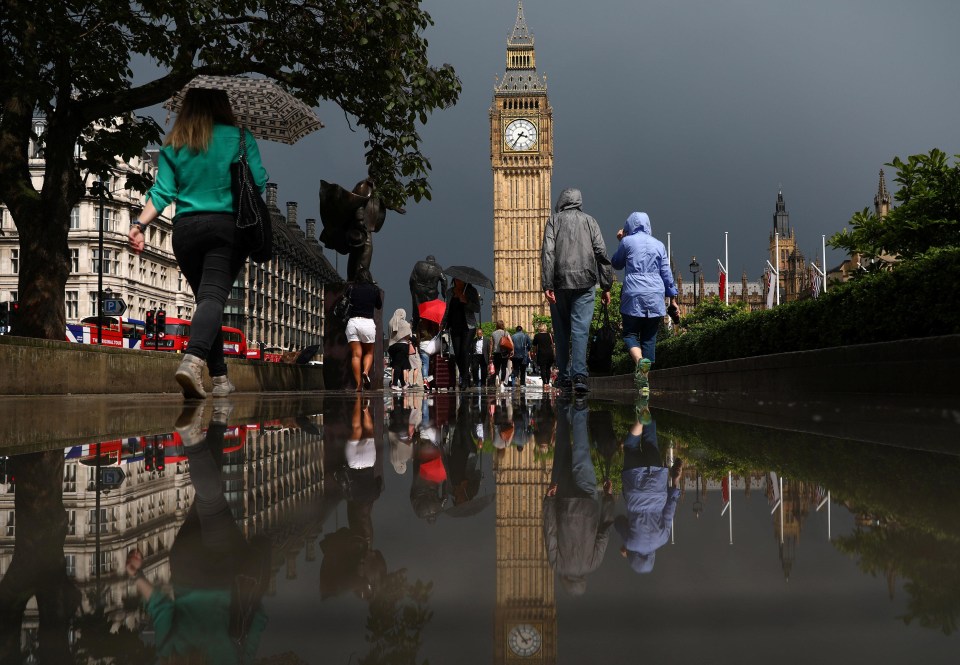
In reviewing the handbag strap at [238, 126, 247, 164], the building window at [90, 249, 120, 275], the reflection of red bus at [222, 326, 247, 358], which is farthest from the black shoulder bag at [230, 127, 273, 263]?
the building window at [90, 249, 120, 275]

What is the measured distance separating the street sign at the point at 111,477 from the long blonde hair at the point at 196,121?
3187 mm

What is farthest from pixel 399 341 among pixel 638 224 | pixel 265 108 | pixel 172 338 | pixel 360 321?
pixel 172 338

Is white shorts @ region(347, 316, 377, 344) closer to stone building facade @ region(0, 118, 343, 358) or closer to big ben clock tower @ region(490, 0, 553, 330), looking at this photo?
stone building facade @ region(0, 118, 343, 358)

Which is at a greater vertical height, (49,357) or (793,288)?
(793,288)

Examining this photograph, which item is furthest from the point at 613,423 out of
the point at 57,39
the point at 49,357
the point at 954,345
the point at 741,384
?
the point at 57,39

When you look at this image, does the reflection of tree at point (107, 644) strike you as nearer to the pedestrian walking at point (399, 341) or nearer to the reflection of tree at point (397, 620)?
the reflection of tree at point (397, 620)

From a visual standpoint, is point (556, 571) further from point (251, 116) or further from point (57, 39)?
point (57, 39)

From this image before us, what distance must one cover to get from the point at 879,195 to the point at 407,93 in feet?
229

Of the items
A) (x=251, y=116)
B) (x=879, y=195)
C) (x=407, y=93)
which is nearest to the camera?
(x=251, y=116)

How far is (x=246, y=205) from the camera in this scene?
4.83m

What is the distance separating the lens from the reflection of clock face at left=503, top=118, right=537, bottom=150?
316 ft

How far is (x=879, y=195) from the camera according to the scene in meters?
70.5

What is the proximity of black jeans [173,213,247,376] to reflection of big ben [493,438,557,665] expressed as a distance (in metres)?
3.69

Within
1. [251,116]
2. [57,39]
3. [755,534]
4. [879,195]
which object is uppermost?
[879,195]
